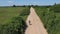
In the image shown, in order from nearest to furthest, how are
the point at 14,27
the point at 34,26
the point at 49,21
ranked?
the point at 14,27, the point at 49,21, the point at 34,26

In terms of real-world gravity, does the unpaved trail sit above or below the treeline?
below

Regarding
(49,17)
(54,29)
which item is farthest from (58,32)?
(49,17)

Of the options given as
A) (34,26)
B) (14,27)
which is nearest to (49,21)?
(34,26)

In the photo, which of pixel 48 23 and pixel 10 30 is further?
pixel 48 23

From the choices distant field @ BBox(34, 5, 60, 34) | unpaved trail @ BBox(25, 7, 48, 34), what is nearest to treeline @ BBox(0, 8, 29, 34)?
unpaved trail @ BBox(25, 7, 48, 34)

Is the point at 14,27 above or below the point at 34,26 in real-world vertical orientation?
above

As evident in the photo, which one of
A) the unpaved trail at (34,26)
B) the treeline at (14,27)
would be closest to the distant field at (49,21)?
the unpaved trail at (34,26)

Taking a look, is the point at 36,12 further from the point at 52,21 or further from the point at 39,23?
the point at 52,21

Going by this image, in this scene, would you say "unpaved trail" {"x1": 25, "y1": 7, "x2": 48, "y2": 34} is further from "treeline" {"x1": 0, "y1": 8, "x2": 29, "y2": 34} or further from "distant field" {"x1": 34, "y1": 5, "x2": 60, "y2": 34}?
"treeline" {"x1": 0, "y1": 8, "x2": 29, "y2": 34}

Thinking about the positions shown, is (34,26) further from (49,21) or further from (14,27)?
(14,27)

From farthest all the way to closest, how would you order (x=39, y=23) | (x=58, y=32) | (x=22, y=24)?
(x=39, y=23), (x=22, y=24), (x=58, y=32)

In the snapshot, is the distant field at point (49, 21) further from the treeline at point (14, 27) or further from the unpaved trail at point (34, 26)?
the treeline at point (14, 27)
